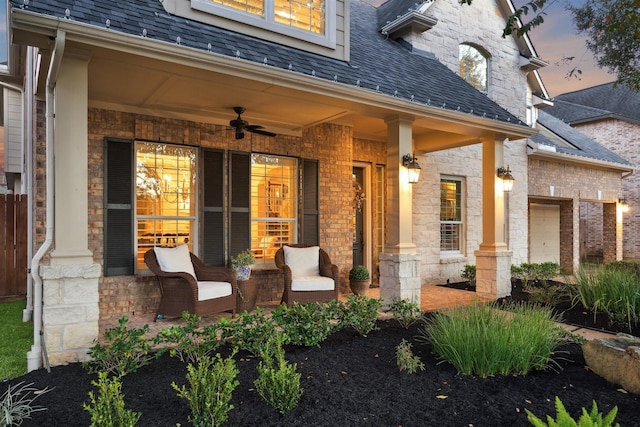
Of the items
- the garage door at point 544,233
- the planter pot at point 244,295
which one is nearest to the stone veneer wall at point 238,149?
the planter pot at point 244,295

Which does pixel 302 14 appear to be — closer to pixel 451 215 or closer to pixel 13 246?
pixel 451 215

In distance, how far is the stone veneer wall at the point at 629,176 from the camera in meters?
14.6

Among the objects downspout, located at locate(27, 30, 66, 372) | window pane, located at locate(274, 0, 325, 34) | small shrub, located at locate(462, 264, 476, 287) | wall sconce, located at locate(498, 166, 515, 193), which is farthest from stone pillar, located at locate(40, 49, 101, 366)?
small shrub, located at locate(462, 264, 476, 287)

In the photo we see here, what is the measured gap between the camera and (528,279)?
859 centimetres

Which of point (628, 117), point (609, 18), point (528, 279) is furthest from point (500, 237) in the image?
point (628, 117)

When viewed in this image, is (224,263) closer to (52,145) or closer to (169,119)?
(169,119)

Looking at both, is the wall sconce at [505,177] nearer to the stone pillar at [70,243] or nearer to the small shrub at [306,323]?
the small shrub at [306,323]

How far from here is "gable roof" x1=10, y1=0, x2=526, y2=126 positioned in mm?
3791

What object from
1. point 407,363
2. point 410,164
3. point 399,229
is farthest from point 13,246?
point 407,363

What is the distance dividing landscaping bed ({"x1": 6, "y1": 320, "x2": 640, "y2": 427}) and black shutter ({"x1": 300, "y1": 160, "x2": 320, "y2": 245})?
325 centimetres

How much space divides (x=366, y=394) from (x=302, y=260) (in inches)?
136

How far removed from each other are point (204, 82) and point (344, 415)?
3622mm

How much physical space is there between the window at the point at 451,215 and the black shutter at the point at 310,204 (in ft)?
11.0

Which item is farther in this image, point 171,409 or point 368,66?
point 368,66
